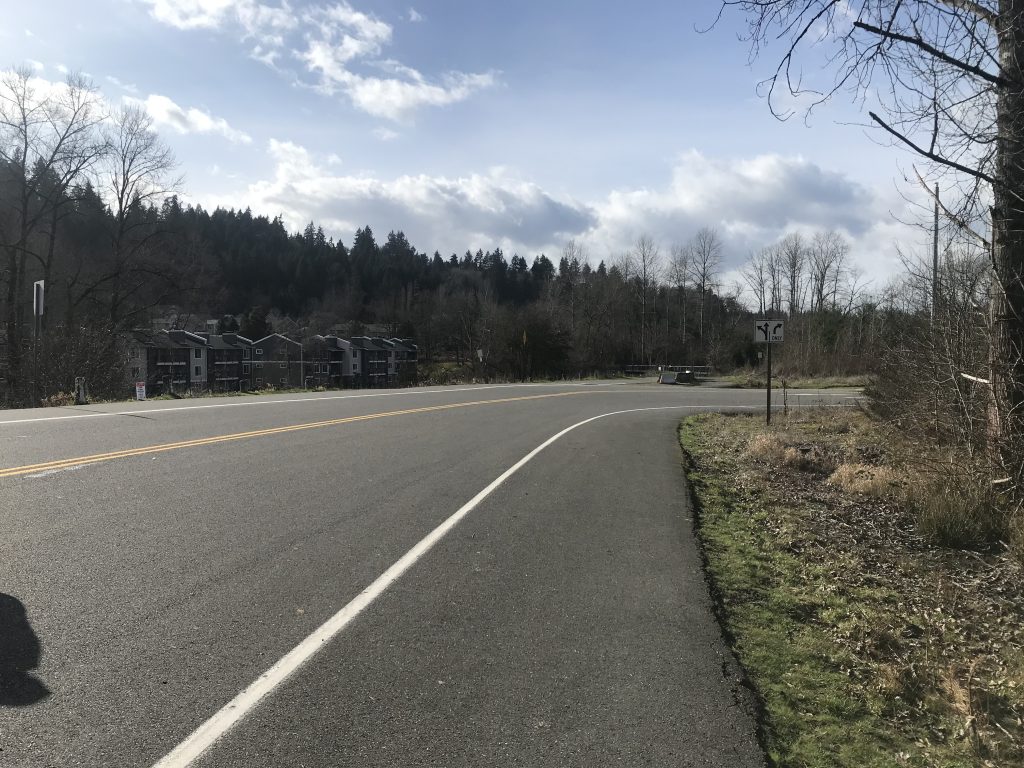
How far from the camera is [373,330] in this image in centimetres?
11800

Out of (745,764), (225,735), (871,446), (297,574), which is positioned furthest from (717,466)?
(225,735)

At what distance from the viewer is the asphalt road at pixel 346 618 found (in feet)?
10.7

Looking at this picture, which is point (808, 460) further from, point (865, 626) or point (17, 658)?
point (17, 658)

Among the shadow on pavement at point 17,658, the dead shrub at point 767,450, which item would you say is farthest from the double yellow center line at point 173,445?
the dead shrub at point 767,450

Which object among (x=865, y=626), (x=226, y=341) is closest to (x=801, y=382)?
(x=865, y=626)

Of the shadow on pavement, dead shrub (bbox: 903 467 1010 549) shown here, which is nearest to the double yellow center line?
the shadow on pavement

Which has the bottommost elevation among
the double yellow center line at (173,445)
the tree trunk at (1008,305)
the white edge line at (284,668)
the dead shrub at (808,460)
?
the dead shrub at (808,460)

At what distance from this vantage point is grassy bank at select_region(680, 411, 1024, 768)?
354 centimetres

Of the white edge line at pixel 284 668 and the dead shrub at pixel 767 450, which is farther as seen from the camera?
the dead shrub at pixel 767 450

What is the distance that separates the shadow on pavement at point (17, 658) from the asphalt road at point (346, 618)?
0.04 feet

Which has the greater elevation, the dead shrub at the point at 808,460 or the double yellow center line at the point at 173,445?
the double yellow center line at the point at 173,445

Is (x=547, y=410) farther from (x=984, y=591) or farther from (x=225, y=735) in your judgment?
(x=225, y=735)

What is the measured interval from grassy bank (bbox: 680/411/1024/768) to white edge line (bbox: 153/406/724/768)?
2.55 meters

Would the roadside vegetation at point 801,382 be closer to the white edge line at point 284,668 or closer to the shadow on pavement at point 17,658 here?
the white edge line at point 284,668
